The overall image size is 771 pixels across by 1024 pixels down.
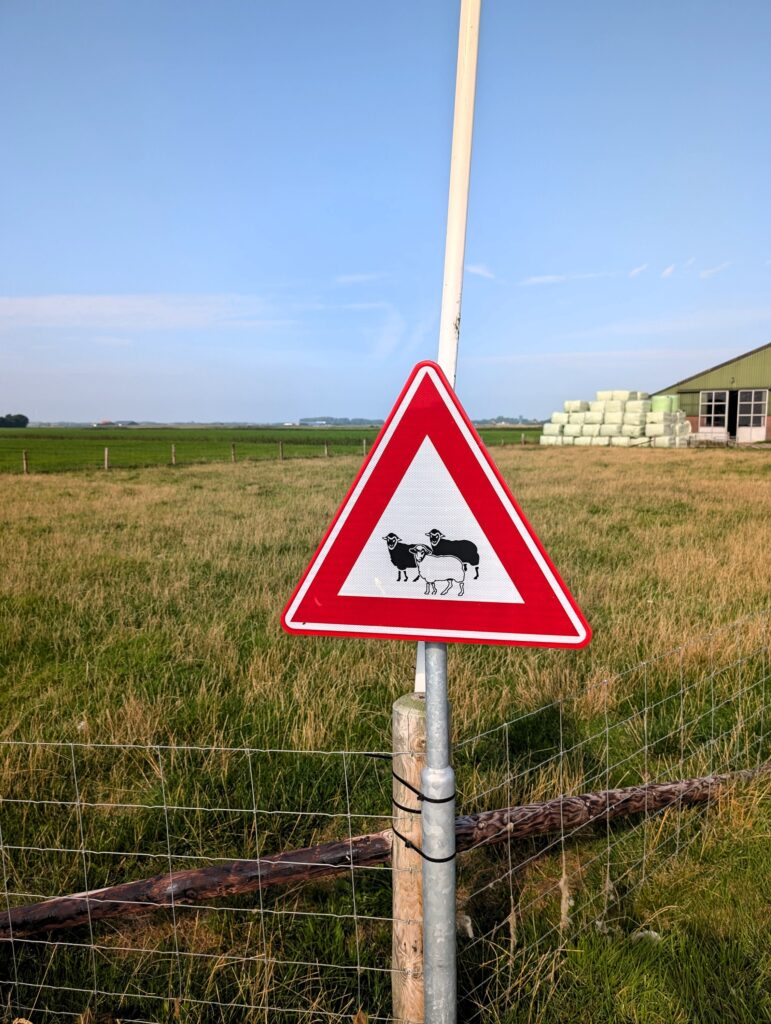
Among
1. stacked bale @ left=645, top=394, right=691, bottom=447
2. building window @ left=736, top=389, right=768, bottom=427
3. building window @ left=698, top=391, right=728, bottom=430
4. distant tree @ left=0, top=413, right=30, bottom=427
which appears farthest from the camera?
distant tree @ left=0, top=413, right=30, bottom=427

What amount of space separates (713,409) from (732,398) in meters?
1.57

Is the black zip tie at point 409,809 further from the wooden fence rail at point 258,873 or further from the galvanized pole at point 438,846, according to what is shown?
the wooden fence rail at point 258,873

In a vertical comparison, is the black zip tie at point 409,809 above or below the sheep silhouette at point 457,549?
below

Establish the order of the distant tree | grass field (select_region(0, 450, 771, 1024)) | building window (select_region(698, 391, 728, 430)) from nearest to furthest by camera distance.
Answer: grass field (select_region(0, 450, 771, 1024)) < building window (select_region(698, 391, 728, 430)) < the distant tree

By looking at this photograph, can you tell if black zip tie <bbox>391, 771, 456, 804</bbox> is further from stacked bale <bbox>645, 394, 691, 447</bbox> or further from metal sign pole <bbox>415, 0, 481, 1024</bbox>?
stacked bale <bbox>645, 394, 691, 447</bbox>

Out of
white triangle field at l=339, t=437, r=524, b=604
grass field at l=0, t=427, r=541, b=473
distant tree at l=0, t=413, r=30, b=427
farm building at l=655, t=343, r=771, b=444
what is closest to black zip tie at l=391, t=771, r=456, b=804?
white triangle field at l=339, t=437, r=524, b=604

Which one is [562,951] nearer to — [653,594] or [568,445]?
[653,594]

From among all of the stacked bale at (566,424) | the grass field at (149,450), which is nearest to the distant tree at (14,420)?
the grass field at (149,450)

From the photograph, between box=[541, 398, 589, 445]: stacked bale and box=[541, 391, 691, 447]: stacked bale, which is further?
box=[541, 398, 589, 445]: stacked bale

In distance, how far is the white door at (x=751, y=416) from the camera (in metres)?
42.9

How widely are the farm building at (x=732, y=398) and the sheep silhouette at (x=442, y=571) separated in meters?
47.8

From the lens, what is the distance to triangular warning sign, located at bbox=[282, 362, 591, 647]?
1.76m

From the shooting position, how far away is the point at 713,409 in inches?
1817

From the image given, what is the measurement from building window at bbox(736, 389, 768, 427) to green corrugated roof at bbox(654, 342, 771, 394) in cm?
58
